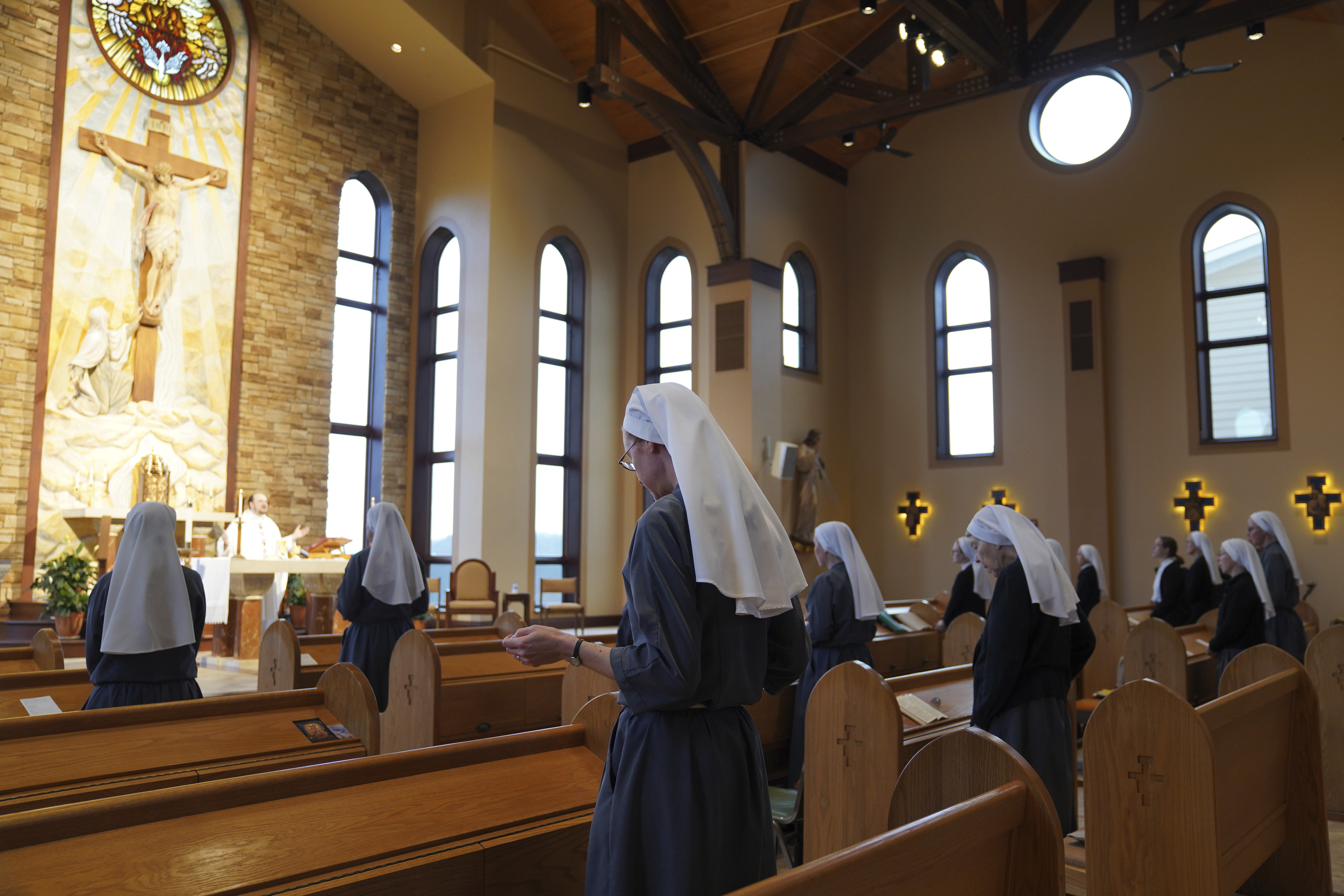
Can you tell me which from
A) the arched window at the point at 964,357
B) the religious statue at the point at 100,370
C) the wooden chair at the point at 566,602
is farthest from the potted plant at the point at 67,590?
the arched window at the point at 964,357

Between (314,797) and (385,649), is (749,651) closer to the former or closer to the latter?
(314,797)

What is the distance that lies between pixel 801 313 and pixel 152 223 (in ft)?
25.9

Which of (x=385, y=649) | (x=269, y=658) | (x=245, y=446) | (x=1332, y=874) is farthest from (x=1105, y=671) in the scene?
(x=245, y=446)

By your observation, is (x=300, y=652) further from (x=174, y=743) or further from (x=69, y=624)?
(x=69, y=624)

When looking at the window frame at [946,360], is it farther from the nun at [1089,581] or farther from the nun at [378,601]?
the nun at [378,601]

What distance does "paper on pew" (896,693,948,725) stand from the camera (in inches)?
145

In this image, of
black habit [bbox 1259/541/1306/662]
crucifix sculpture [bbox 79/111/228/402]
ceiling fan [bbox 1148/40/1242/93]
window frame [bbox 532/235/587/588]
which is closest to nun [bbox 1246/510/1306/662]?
black habit [bbox 1259/541/1306/662]

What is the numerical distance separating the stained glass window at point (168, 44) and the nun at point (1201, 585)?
37.2 ft

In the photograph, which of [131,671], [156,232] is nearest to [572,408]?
[156,232]

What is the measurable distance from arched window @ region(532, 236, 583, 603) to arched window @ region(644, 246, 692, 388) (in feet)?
3.09

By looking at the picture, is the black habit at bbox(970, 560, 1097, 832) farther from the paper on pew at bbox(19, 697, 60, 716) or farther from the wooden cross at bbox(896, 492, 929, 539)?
the wooden cross at bbox(896, 492, 929, 539)

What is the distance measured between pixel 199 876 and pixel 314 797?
0.36 meters

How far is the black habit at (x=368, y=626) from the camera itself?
5113mm

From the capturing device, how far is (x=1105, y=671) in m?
7.35
